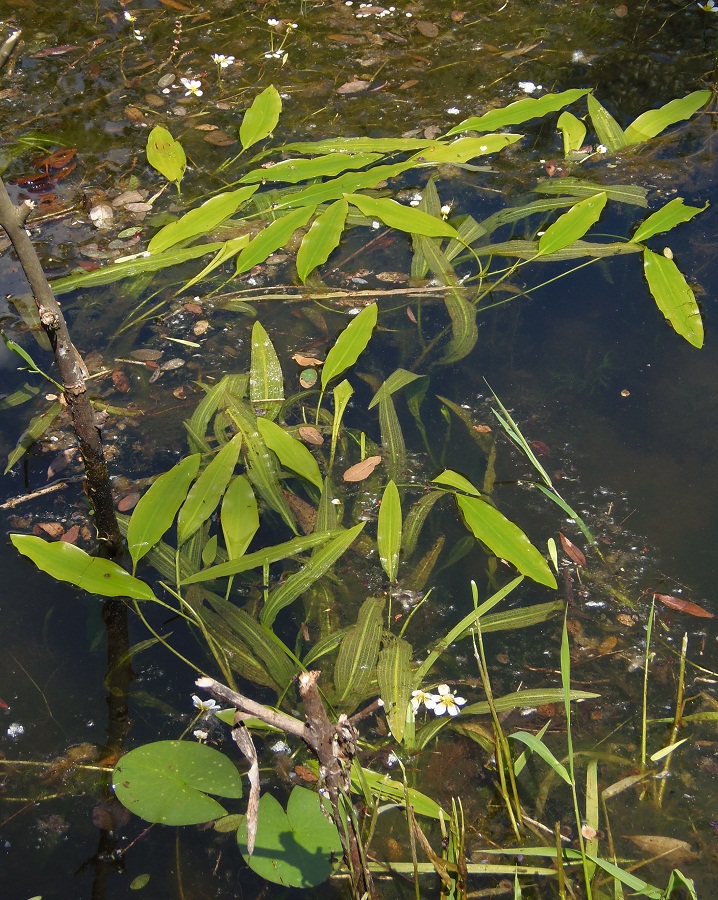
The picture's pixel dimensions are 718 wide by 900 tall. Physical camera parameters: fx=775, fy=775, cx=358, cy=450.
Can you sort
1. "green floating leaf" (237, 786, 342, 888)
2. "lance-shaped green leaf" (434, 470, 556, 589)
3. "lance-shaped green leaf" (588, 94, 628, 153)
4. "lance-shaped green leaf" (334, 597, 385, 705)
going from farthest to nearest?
"lance-shaped green leaf" (588, 94, 628, 153)
"lance-shaped green leaf" (434, 470, 556, 589)
"lance-shaped green leaf" (334, 597, 385, 705)
"green floating leaf" (237, 786, 342, 888)

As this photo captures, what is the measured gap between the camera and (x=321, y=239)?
231 centimetres

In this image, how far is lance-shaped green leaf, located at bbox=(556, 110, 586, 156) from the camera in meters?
2.64

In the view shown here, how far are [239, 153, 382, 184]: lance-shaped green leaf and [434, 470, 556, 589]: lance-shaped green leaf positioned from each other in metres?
1.22

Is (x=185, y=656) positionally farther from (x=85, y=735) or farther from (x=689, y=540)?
(x=689, y=540)

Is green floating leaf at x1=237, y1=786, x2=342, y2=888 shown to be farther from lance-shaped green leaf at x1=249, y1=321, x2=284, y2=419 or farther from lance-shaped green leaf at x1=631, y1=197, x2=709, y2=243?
lance-shaped green leaf at x1=631, y1=197, x2=709, y2=243

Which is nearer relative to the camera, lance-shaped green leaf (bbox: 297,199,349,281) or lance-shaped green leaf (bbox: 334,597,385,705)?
lance-shaped green leaf (bbox: 334,597,385,705)

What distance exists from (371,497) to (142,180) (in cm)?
151

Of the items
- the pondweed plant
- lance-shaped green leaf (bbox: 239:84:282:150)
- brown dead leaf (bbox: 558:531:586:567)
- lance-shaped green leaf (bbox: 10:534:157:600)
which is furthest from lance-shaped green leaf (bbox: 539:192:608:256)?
lance-shaped green leaf (bbox: 10:534:157:600)

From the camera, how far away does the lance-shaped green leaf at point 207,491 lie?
1.71 metres

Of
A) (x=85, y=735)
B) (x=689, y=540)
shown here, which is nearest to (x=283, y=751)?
(x=85, y=735)

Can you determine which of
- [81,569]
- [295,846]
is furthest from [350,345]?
[295,846]

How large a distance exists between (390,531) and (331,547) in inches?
5.5

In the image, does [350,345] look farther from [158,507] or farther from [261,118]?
[261,118]

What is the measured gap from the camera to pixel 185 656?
1575mm
